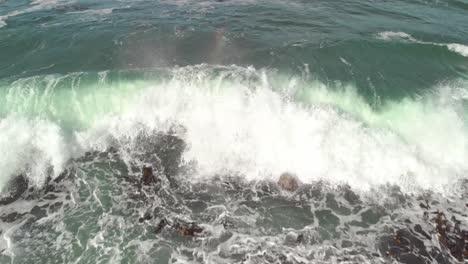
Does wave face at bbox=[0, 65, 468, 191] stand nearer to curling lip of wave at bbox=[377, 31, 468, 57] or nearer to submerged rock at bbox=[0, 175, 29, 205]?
submerged rock at bbox=[0, 175, 29, 205]

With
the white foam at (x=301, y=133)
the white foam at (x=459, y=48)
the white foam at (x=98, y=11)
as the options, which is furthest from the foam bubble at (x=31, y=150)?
the white foam at (x=459, y=48)

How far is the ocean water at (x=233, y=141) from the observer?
37.7ft

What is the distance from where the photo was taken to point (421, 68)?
19531 mm

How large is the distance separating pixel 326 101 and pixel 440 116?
19.2 feet

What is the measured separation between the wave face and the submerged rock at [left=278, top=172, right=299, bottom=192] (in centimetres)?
52

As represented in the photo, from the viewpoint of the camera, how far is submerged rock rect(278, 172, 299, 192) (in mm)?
13447

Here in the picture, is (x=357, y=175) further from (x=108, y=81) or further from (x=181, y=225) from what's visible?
(x=108, y=81)

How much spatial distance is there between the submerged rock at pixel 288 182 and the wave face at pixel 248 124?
1.71 ft

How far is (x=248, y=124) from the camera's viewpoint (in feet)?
51.6

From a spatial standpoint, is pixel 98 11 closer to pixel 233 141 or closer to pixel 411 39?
pixel 233 141

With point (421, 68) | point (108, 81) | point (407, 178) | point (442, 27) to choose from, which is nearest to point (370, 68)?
point (421, 68)

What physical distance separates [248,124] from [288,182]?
372 centimetres

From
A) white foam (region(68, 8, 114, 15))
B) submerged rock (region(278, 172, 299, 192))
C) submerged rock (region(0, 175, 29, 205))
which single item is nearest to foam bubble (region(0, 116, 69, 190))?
submerged rock (region(0, 175, 29, 205))

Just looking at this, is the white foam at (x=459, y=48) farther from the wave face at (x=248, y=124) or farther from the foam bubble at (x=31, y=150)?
the foam bubble at (x=31, y=150)
